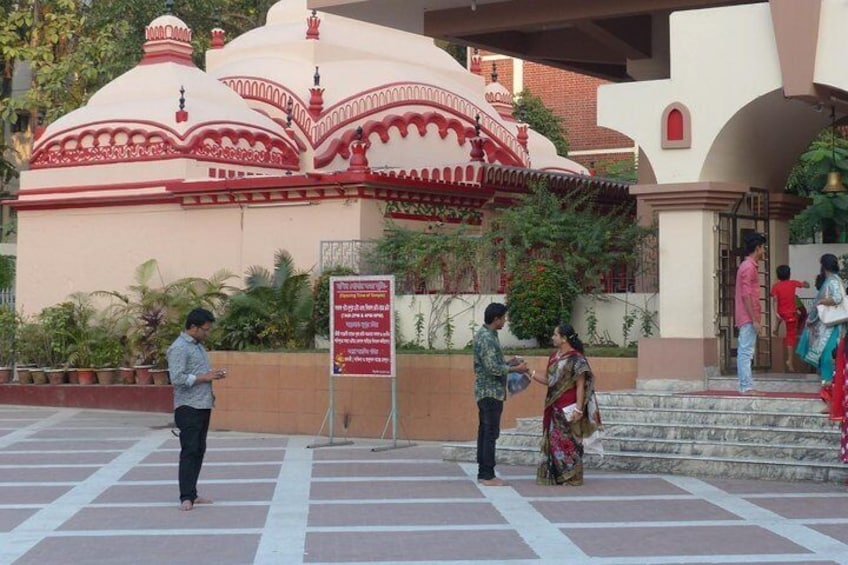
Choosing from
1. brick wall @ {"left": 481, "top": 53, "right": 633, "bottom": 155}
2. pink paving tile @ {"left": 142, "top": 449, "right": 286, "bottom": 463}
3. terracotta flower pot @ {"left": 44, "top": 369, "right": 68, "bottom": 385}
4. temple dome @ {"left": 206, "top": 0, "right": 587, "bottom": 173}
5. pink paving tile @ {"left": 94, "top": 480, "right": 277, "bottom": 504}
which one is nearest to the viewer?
pink paving tile @ {"left": 94, "top": 480, "right": 277, "bottom": 504}

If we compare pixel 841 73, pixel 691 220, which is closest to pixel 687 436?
pixel 691 220

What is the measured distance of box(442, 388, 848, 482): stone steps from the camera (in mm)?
12727

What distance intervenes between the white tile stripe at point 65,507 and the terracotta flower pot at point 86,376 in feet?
16.9

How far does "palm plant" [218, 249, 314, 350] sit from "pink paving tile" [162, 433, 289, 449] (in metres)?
1.54

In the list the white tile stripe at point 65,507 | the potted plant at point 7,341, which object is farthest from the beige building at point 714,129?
the potted plant at point 7,341

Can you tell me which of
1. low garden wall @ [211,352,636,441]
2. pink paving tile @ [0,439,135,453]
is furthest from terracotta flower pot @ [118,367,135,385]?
pink paving tile @ [0,439,135,453]

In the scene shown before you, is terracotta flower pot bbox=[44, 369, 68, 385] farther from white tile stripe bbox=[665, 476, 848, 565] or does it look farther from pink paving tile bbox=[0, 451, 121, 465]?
white tile stripe bbox=[665, 476, 848, 565]

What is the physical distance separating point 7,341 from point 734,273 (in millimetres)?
11999

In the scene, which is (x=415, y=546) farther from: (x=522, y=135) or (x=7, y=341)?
(x=522, y=135)

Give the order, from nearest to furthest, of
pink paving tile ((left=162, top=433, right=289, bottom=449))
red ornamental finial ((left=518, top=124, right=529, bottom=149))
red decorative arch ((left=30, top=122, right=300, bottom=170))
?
1. pink paving tile ((left=162, top=433, right=289, bottom=449))
2. red decorative arch ((left=30, top=122, right=300, bottom=170))
3. red ornamental finial ((left=518, top=124, right=529, bottom=149))

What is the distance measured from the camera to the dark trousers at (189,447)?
11.4 m

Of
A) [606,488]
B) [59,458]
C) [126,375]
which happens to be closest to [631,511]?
[606,488]

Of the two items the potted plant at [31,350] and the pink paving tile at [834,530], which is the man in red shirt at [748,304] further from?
the potted plant at [31,350]

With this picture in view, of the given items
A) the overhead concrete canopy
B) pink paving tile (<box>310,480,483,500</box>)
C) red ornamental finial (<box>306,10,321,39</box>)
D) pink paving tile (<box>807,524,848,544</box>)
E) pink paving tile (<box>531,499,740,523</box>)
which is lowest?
pink paving tile (<box>807,524,848,544</box>)
